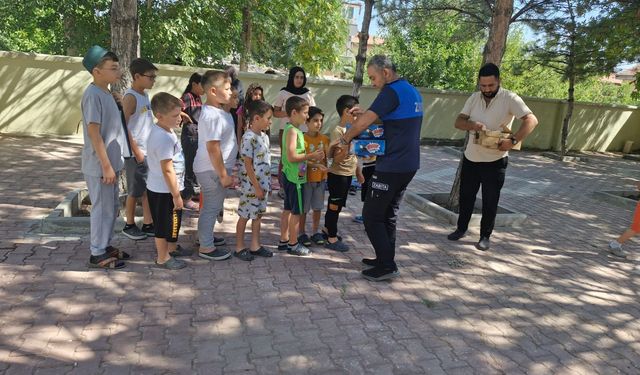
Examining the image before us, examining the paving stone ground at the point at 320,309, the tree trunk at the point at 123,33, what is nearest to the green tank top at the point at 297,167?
the paving stone ground at the point at 320,309

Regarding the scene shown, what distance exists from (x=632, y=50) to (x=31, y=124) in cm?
1427

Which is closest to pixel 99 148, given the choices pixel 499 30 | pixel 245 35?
pixel 499 30

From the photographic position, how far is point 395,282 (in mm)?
4121

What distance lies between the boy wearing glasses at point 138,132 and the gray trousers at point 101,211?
1.92 feet

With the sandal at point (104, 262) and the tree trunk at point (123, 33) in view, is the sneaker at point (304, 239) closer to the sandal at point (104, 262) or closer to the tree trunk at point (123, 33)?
the sandal at point (104, 262)

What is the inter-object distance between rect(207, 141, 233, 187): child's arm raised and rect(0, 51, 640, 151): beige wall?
8.21m

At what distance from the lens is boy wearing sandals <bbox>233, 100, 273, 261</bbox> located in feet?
13.1

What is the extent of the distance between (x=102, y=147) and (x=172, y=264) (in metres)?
1.12

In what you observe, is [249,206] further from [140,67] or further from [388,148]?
[140,67]

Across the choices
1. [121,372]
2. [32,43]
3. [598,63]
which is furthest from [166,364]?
[32,43]

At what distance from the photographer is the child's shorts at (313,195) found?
441cm

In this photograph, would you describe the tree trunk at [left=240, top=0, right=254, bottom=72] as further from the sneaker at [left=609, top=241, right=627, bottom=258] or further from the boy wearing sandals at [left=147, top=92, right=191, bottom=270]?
the sneaker at [left=609, top=241, right=627, bottom=258]

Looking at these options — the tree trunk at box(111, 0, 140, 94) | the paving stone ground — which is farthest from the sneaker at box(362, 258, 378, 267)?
the tree trunk at box(111, 0, 140, 94)

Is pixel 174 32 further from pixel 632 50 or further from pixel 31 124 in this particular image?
pixel 632 50
